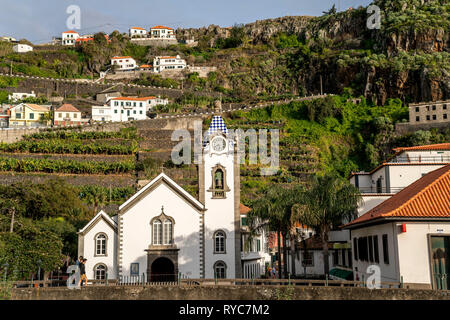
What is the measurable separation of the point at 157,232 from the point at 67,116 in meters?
67.8

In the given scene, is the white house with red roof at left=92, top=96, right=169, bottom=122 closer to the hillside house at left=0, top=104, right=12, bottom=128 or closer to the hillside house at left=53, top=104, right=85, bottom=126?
the hillside house at left=53, top=104, right=85, bottom=126

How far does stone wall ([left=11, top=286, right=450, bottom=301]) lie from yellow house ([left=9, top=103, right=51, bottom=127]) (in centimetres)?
7735

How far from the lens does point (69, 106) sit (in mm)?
96500

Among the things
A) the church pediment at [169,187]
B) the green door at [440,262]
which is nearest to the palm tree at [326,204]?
the church pediment at [169,187]

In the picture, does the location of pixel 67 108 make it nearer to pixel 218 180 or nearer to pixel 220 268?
pixel 218 180

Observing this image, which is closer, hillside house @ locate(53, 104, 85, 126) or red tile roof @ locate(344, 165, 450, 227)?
red tile roof @ locate(344, 165, 450, 227)

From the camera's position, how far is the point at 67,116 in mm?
94812

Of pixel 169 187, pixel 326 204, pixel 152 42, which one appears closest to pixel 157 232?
pixel 169 187

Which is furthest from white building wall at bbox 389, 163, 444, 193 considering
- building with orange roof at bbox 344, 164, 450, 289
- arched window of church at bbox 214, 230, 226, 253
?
arched window of church at bbox 214, 230, 226, 253

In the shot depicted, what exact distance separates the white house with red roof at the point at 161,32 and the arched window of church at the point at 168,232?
426 feet

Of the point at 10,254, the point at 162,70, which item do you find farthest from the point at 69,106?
the point at 10,254

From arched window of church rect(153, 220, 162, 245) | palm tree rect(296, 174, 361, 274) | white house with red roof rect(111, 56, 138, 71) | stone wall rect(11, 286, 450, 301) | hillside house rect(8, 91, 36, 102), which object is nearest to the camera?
stone wall rect(11, 286, 450, 301)

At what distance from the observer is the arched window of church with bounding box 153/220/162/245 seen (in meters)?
33.1

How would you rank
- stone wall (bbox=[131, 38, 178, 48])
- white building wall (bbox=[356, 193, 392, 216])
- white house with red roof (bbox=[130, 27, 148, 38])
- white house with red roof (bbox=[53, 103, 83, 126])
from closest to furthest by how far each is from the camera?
white building wall (bbox=[356, 193, 392, 216]) < white house with red roof (bbox=[53, 103, 83, 126]) < stone wall (bbox=[131, 38, 178, 48]) < white house with red roof (bbox=[130, 27, 148, 38])
